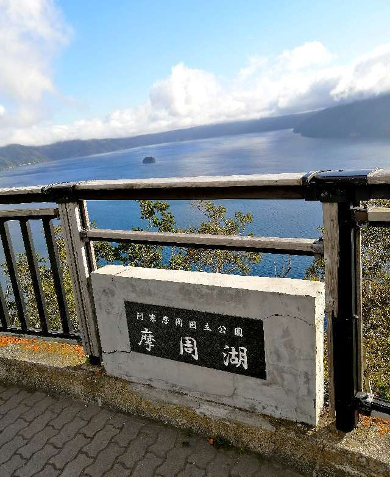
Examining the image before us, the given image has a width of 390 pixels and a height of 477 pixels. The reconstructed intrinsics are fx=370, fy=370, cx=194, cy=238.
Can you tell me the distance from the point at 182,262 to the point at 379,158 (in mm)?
112677

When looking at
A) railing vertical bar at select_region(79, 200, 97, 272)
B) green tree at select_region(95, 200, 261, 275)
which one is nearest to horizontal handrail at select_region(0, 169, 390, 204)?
railing vertical bar at select_region(79, 200, 97, 272)

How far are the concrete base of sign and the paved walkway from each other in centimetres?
35

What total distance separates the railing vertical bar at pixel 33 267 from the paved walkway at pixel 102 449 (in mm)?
800

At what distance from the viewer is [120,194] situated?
9.06 ft

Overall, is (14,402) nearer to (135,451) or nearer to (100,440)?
(100,440)

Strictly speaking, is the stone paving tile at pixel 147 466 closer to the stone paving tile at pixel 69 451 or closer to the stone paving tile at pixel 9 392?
the stone paving tile at pixel 69 451

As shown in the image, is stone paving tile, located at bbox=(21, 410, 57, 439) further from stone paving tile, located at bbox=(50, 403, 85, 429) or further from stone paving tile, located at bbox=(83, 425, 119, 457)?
stone paving tile, located at bbox=(83, 425, 119, 457)

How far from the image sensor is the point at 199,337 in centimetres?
266

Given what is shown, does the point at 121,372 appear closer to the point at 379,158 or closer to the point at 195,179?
the point at 195,179

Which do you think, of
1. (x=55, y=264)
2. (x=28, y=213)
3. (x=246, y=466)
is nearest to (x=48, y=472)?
(x=246, y=466)

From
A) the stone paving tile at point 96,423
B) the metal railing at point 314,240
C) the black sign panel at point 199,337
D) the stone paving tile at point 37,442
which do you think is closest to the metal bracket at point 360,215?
the metal railing at point 314,240

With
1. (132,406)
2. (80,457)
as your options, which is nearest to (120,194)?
(132,406)

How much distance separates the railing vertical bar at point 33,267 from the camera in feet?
10.9

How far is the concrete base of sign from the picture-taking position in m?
2.30
